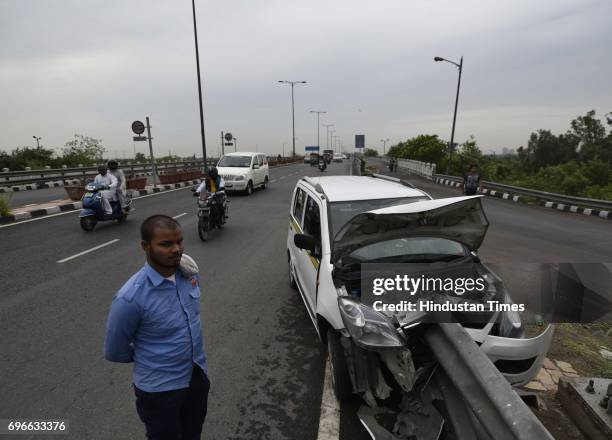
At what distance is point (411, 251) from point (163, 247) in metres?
2.19

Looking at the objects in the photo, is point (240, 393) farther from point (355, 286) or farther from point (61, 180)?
point (61, 180)

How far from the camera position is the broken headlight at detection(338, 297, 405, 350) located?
2.28m

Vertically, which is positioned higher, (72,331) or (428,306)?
(428,306)

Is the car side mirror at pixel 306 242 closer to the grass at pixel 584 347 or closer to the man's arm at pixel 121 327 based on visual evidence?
the man's arm at pixel 121 327

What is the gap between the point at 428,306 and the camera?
2426mm

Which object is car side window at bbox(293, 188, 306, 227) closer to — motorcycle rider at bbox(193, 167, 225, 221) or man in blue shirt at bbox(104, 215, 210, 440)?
man in blue shirt at bbox(104, 215, 210, 440)

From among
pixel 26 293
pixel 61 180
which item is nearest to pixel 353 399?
pixel 26 293

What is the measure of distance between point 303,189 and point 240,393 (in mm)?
Answer: 2875

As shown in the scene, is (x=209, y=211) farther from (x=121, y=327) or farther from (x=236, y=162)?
(x=236, y=162)

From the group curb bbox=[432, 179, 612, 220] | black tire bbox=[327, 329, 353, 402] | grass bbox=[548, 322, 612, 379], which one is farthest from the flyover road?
curb bbox=[432, 179, 612, 220]

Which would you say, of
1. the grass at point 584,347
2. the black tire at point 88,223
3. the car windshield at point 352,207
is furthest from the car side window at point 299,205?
the black tire at point 88,223

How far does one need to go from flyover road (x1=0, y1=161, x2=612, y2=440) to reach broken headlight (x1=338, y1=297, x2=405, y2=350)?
88cm

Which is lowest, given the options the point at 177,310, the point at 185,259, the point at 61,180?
the point at 61,180

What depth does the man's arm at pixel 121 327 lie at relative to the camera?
72.0 inches
